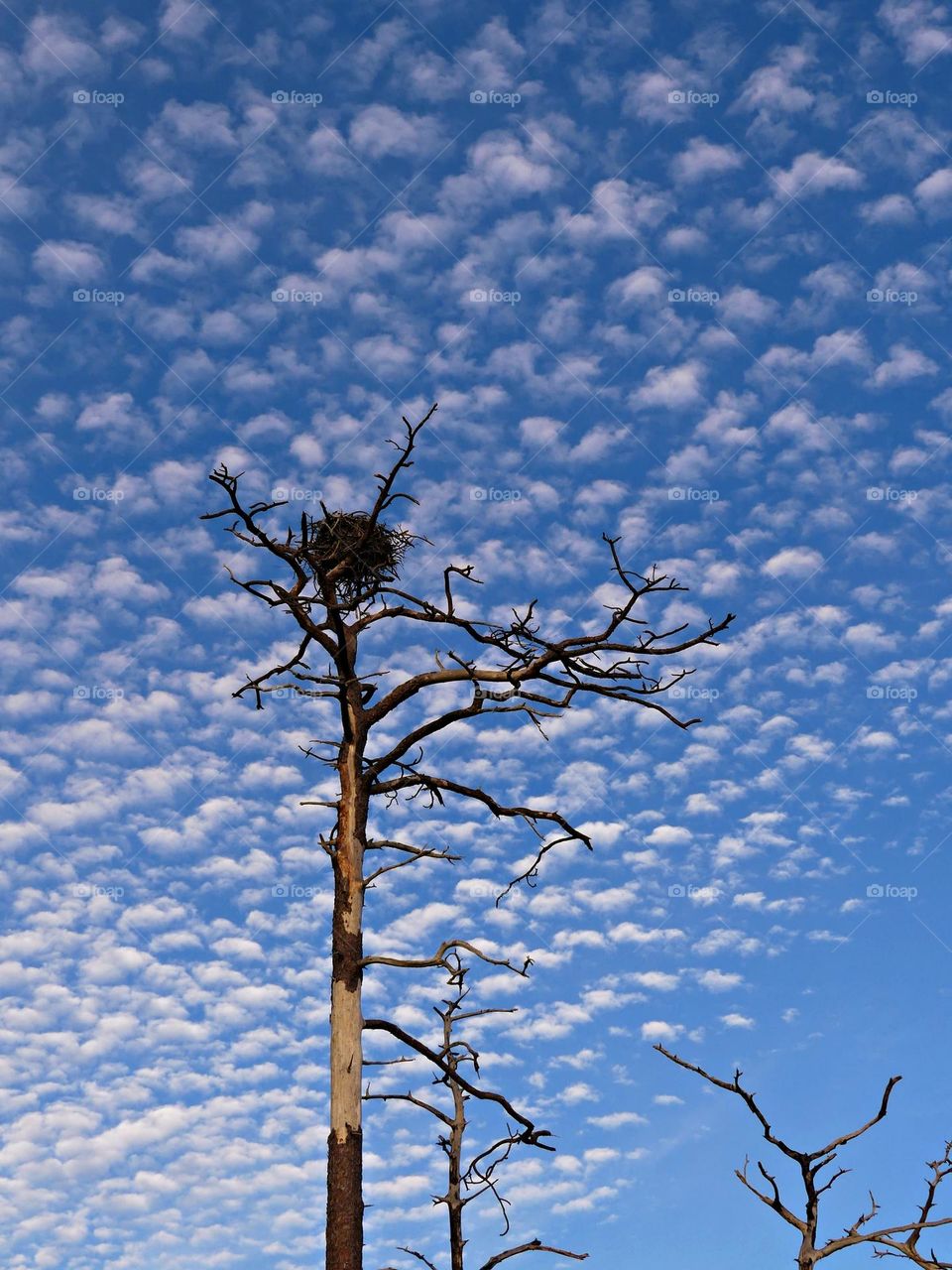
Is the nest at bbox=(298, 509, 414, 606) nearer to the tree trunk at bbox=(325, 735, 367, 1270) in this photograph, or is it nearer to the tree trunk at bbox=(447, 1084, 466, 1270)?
the tree trunk at bbox=(325, 735, 367, 1270)

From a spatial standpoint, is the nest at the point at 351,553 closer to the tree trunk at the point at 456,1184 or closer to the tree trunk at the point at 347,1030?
the tree trunk at the point at 347,1030

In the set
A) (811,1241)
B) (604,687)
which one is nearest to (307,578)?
(604,687)

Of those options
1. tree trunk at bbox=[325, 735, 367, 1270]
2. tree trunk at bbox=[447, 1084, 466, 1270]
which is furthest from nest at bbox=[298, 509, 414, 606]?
tree trunk at bbox=[447, 1084, 466, 1270]

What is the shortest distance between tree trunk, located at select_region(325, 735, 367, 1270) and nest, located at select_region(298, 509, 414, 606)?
136 cm

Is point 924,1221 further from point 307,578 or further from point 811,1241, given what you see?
point 307,578

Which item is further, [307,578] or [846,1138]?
[307,578]

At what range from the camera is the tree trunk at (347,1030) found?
8.09m

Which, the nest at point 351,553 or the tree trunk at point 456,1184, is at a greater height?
the nest at point 351,553

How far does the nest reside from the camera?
926 centimetres

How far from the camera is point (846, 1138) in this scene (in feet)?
22.7

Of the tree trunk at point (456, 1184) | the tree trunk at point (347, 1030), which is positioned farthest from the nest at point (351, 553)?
the tree trunk at point (456, 1184)

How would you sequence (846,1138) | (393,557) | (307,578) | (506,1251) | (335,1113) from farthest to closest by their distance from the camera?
1. (393,557)
2. (506,1251)
3. (307,578)
4. (335,1113)
5. (846,1138)

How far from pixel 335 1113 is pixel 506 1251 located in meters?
3.36

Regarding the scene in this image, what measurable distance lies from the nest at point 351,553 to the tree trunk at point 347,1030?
1356 mm
